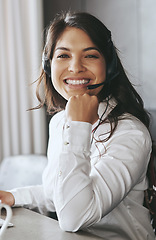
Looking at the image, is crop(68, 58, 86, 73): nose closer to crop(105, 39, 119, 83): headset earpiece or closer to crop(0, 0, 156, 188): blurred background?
crop(105, 39, 119, 83): headset earpiece

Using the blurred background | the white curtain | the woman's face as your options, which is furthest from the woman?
the white curtain

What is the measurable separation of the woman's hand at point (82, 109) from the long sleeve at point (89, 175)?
0.03m

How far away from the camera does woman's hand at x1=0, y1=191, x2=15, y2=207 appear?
126 cm

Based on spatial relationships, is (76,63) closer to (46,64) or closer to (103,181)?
(46,64)

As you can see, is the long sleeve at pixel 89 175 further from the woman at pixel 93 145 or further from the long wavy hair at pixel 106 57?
the long wavy hair at pixel 106 57

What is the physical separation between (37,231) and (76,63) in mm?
594

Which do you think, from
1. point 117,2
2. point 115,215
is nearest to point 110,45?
point 115,215

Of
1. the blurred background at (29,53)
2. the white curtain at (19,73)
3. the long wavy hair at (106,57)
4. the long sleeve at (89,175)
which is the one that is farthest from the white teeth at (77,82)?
the white curtain at (19,73)

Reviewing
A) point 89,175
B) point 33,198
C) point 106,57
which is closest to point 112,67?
point 106,57

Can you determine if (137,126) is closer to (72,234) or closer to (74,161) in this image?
(74,161)

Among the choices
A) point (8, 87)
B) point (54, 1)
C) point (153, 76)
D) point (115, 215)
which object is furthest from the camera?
point (54, 1)

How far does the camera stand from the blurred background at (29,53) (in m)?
2.45

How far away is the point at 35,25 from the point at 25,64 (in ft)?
1.10

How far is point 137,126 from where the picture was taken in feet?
3.90
